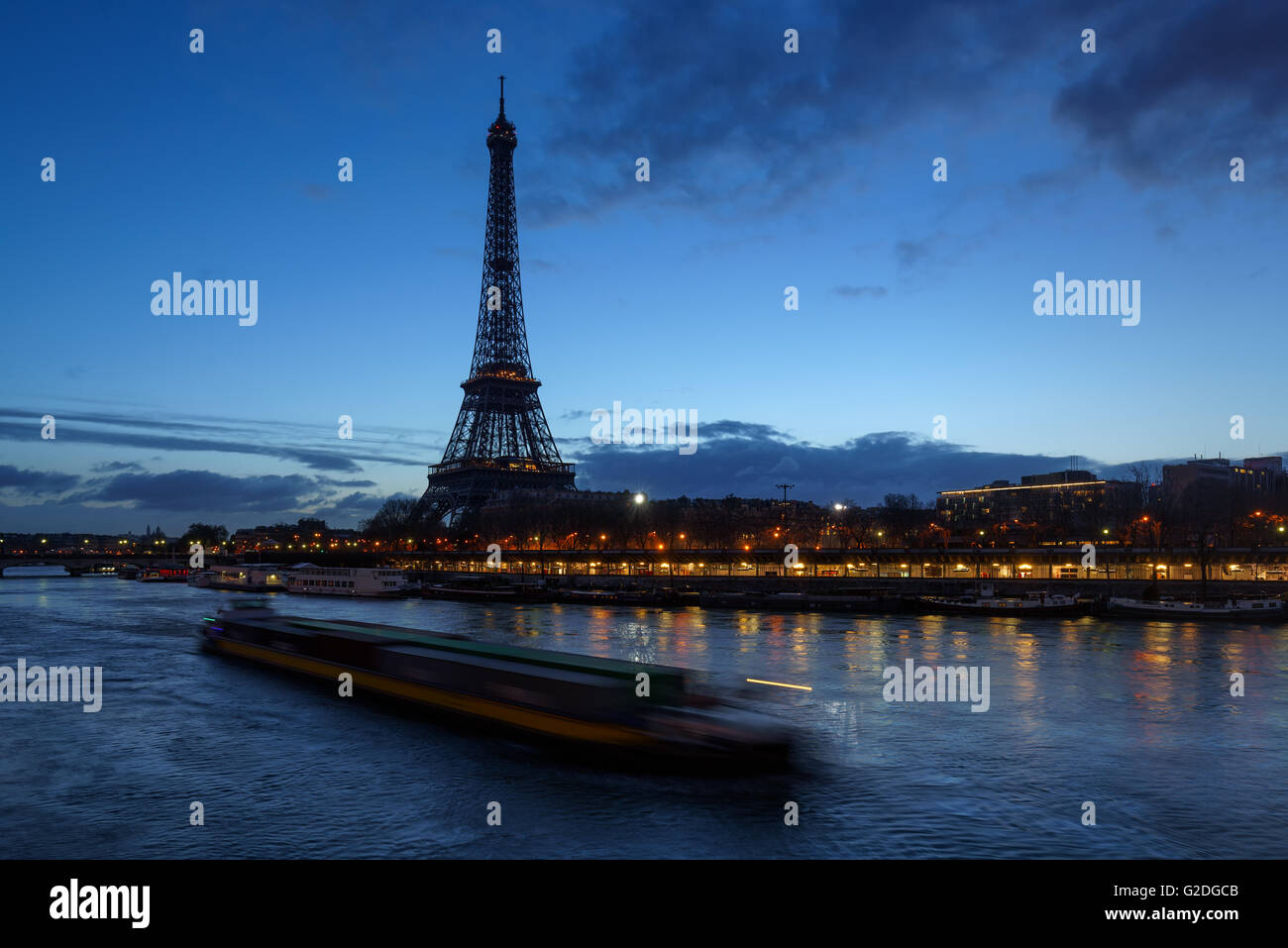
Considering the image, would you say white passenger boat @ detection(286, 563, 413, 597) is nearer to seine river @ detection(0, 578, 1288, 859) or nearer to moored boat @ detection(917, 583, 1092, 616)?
moored boat @ detection(917, 583, 1092, 616)

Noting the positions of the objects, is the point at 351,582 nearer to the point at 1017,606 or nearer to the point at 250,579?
the point at 250,579

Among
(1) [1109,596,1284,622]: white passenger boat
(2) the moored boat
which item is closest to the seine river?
(1) [1109,596,1284,622]: white passenger boat

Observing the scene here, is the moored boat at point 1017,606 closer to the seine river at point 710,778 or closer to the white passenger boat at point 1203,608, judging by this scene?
the white passenger boat at point 1203,608

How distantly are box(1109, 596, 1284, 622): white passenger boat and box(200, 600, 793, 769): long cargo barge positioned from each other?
184 feet

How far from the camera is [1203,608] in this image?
6431cm

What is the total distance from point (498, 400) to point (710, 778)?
13017 centimetres

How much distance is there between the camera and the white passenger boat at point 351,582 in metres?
96.2

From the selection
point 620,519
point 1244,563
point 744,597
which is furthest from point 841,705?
point 620,519

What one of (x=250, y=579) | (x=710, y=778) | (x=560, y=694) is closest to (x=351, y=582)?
(x=250, y=579)
